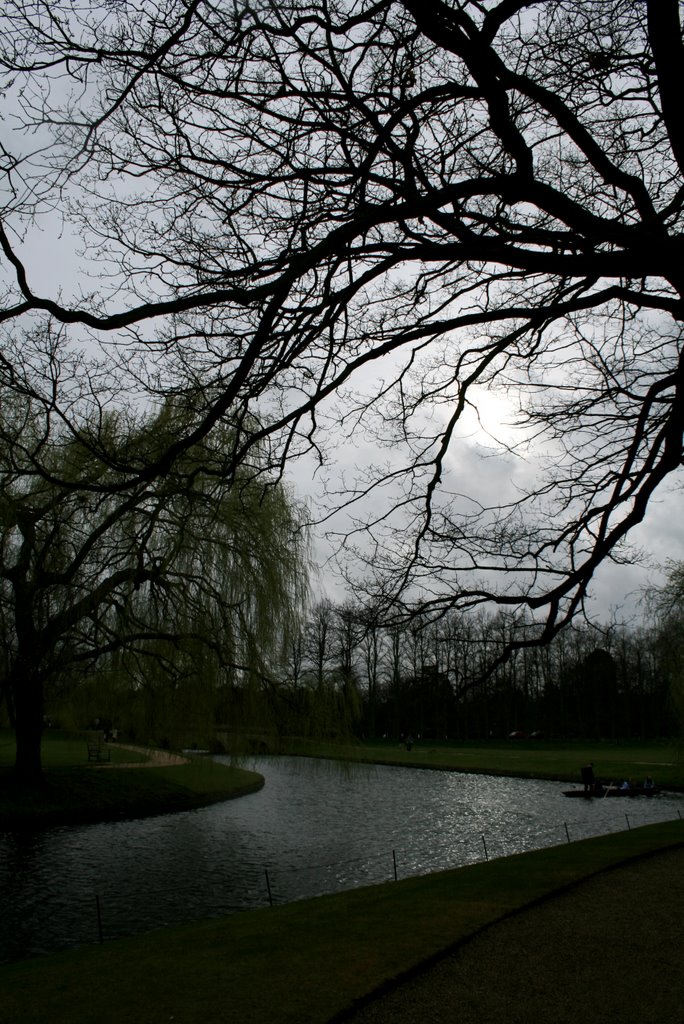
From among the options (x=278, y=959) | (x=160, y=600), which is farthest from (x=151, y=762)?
(x=278, y=959)

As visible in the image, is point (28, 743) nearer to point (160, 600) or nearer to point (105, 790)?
point (105, 790)

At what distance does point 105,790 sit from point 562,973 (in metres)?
16.5

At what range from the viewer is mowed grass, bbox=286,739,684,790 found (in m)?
29.6

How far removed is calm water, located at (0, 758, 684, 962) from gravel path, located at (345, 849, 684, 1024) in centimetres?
384

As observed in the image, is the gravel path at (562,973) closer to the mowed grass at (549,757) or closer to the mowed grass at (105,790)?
the mowed grass at (549,757)

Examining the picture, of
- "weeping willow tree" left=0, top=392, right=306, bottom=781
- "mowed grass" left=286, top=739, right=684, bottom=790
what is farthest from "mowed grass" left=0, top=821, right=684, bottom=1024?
"mowed grass" left=286, top=739, right=684, bottom=790

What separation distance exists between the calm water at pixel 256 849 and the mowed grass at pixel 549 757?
220cm

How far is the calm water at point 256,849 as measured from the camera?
1106 cm

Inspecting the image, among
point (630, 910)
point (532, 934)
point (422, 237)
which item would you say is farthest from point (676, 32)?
point (630, 910)

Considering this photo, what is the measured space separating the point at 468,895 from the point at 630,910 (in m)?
1.59

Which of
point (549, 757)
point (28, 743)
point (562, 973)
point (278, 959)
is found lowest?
point (549, 757)

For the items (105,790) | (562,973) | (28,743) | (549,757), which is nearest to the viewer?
(562,973)

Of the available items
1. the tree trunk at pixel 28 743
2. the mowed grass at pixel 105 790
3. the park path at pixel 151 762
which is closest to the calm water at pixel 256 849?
the mowed grass at pixel 105 790

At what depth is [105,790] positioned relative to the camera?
65.2 ft
